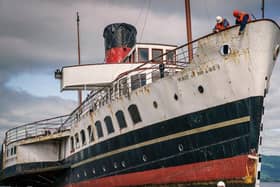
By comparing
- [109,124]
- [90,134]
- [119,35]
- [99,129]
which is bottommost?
[90,134]

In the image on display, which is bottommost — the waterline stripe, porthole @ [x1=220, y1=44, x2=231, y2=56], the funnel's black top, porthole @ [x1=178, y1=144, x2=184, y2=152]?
porthole @ [x1=178, y1=144, x2=184, y2=152]

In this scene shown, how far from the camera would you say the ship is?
44.8ft

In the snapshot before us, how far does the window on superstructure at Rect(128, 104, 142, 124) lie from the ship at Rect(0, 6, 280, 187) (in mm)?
31

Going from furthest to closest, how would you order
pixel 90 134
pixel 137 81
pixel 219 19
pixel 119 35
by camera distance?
pixel 119 35
pixel 90 134
pixel 137 81
pixel 219 19

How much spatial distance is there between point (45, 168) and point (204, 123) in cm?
1251

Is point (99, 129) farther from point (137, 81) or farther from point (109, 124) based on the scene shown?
point (137, 81)

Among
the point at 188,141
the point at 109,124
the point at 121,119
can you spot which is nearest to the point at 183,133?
the point at 188,141

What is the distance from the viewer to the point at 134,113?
55.4 ft

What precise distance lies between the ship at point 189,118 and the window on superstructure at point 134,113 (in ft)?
0.10

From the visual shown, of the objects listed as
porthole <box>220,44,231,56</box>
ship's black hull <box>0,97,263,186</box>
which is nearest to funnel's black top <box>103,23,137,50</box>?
ship's black hull <box>0,97,263,186</box>

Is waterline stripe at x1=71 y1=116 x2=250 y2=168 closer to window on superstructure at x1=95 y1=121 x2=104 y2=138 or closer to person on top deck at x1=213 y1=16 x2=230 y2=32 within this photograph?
window on superstructure at x1=95 y1=121 x2=104 y2=138

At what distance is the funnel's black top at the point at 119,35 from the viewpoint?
2621cm

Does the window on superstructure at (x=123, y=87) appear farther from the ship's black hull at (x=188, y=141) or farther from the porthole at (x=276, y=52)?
the porthole at (x=276, y=52)

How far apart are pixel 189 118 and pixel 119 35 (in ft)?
41.5
